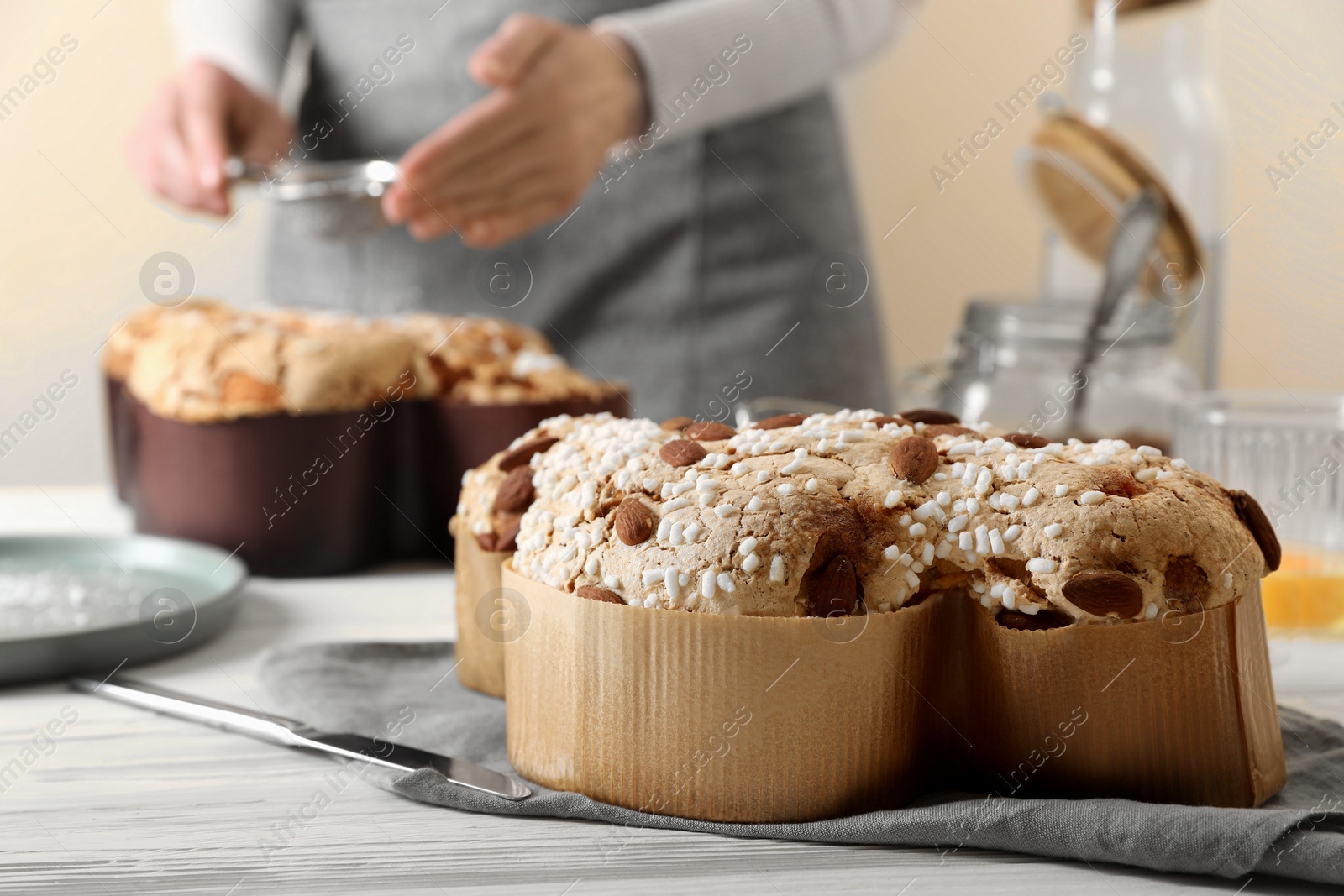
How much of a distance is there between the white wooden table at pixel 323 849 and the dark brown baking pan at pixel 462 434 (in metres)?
0.50

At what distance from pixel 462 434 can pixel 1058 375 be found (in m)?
0.62

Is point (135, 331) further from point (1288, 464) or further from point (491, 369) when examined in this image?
point (1288, 464)

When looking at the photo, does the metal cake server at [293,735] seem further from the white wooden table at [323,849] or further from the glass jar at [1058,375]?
the glass jar at [1058,375]

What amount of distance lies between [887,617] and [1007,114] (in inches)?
89.6

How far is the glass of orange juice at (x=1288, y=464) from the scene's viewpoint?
0.98 metres

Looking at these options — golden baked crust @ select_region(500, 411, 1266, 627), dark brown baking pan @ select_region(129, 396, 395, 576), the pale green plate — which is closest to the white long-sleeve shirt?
dark brown baking pan @ select_region(129, 396, 395, 576)

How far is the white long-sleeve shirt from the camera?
1449 mm

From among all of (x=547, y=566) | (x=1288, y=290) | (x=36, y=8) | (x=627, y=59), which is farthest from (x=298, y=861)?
(x=36, y=8)

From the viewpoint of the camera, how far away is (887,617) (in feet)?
1.96

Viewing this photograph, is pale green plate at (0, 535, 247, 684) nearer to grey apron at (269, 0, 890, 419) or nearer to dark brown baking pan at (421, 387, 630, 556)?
dark brown baking pan at (421, 387, 630, 556)

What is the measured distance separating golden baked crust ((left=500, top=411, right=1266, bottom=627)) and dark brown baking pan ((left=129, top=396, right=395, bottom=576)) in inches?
23.3

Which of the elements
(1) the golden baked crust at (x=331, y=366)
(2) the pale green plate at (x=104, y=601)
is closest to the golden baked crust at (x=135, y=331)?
(1) the golden baked crust at (x=331, y=366)

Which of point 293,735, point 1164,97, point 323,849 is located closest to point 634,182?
point 1164,97

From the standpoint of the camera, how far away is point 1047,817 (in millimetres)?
Result: 570
